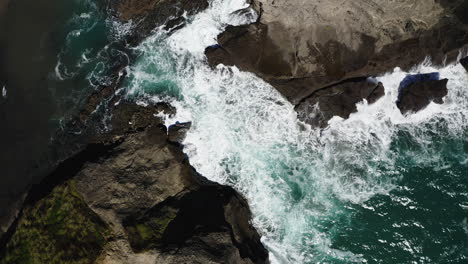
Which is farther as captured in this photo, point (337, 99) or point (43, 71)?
point (43, 71)

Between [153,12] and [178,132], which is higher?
[153,12]

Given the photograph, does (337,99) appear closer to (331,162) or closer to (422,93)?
(331,162)

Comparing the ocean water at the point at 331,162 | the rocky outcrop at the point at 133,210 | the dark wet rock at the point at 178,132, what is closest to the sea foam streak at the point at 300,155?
the ocean water at the point at 331,162

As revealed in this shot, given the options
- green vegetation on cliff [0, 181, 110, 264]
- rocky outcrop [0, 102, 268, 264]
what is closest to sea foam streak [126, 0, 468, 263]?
rocky outcrop [0, 102, 268, 264]

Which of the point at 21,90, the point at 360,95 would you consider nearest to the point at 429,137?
the point at 360,95

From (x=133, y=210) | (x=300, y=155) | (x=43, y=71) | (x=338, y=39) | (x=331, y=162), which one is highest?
(x=338, y=39)

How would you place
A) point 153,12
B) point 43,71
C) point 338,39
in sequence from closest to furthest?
point 338,39
point 43,71
point 153,12

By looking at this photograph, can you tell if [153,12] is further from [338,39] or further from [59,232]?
[59,232]

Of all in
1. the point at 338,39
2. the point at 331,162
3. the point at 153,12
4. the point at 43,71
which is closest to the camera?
the point at 338,39

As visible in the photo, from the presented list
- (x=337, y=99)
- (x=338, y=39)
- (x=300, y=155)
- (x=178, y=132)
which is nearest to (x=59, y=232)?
(x=178, y=132)

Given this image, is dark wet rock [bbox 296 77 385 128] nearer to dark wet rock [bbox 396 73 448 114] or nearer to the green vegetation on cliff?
dark wet rock [bbox 396 73 448 114]
